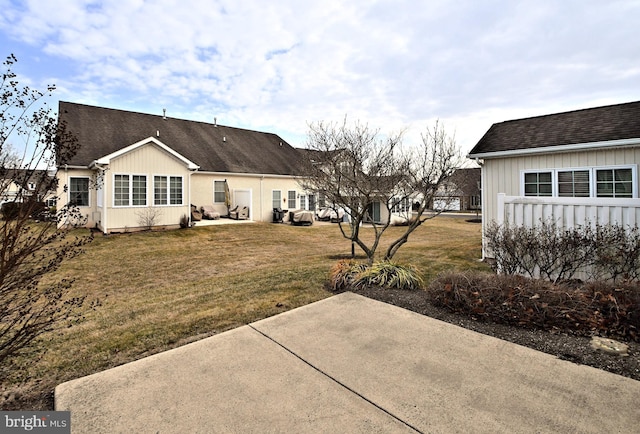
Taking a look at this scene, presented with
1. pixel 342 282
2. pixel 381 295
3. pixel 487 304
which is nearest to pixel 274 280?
pixel 342 282

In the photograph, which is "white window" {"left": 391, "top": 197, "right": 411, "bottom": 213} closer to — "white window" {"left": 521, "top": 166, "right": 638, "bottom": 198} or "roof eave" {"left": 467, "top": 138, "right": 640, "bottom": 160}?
"roof eave" {"left": 467, "top": 138, "right": 640, "bottom": 160}

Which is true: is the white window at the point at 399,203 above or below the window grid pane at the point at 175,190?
below

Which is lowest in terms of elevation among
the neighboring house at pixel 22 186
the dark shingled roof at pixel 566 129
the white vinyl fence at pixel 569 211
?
the white vinyl fence at pixel 569 211

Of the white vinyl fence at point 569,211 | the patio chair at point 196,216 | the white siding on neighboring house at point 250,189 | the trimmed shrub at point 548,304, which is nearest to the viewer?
the trimmed shrub at point 548,304

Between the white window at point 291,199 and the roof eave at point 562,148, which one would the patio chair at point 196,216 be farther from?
the roof eave at point 562,148

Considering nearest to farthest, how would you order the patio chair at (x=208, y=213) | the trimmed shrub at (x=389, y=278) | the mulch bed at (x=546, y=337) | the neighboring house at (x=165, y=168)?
1. the mulch bed at (x=546, y=337)
2. the trimmed shrub at (x=389, y=278)
3. the neighboring house at (x=165, y=168)
4. the patio chair at (x=208, y=213)

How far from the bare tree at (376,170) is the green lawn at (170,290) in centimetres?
166

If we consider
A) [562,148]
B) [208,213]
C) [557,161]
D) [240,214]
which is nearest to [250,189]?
[240,214]

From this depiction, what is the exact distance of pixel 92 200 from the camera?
615 inches

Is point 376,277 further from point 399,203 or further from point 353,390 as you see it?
point 353,390

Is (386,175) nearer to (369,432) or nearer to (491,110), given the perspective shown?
(369,432)

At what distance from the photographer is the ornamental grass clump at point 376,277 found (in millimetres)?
5559

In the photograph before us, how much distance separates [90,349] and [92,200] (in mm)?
15069

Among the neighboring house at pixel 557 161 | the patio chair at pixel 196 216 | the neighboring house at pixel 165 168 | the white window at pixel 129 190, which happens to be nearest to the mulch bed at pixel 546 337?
the neighboring house at pixel 557 161
